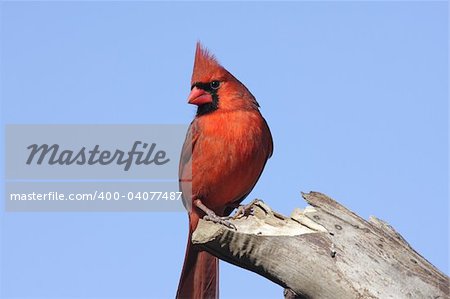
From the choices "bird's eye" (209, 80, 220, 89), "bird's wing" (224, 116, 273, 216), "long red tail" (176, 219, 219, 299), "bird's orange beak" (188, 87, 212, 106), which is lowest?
"long red tail" (176, 219, 219, 299)

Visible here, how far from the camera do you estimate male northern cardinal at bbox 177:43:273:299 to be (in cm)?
384

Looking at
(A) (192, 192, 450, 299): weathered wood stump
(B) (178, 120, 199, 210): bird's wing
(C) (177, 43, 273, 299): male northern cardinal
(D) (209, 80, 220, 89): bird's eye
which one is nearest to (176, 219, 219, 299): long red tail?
(C) (177, 43, 273, 299): male northern cardinal

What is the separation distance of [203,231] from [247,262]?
223 mm

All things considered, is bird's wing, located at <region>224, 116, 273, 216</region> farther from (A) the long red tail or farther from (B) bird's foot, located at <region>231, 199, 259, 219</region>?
(B) bird's foot, located at <region>231, 199, 259, 219</region>

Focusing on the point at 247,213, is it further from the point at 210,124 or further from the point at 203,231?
the point at 210,124

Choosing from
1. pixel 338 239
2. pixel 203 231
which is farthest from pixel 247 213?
pixel 338 239

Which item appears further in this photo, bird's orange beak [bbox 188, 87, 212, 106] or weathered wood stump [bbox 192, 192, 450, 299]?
bird's orange beak [bbox 188, 87, 212, 106]

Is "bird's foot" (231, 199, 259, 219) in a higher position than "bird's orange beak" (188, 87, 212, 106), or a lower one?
lower

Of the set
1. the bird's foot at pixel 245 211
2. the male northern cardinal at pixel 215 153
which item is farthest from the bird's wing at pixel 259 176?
the bird's foot at pixel 245 211

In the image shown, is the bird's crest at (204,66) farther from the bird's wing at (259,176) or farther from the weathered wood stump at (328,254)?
the weathered wood stump at (328,254)

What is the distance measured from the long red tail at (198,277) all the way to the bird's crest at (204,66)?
83cm

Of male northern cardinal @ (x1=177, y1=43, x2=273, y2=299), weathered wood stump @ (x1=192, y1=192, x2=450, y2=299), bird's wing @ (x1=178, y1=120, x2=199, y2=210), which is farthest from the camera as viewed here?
bird's wing @ (x1=178, y1=120, x2=199, y2=210)

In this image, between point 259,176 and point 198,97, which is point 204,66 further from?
point 259,176

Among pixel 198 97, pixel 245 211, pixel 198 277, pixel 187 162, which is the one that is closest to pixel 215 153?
pixel 187 162
